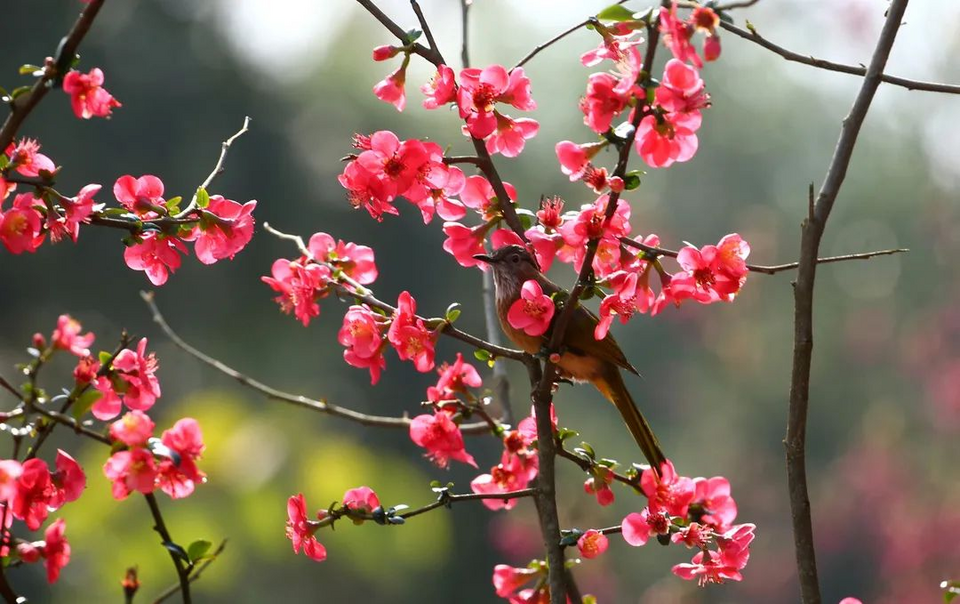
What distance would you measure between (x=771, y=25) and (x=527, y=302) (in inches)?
408

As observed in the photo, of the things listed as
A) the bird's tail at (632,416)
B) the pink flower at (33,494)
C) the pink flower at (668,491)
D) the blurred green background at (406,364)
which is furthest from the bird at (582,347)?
the blurred green background at (406,364)

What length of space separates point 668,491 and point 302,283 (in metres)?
0.67

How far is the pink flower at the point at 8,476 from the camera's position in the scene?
3.93 ft

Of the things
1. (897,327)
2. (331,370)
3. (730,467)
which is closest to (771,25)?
(897,327)

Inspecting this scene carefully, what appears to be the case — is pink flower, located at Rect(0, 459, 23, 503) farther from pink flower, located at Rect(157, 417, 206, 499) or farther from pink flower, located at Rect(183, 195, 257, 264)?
pink flower, located at Rect(183, 195, 257, 264)

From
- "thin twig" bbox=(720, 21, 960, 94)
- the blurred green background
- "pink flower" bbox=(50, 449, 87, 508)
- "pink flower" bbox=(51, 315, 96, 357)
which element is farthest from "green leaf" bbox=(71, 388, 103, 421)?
the blurred green background

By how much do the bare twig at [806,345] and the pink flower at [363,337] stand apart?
2.00ft

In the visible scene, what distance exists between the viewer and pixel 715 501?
5.49 feet

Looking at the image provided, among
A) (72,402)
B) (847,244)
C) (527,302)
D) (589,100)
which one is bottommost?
(72,402)

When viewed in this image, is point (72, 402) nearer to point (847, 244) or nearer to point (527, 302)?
point (527, 302)

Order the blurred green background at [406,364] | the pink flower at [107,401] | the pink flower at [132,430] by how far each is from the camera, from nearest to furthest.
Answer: the pink flower at [132,430], the pink flower at [107,401], the blurred green background at [406,364]

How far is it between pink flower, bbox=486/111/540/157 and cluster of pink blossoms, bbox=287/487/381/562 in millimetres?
551

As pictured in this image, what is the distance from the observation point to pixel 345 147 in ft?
31.5

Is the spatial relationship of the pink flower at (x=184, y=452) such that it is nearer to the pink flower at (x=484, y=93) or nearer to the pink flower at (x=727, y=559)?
the pink flower at (x=484, y=93)
